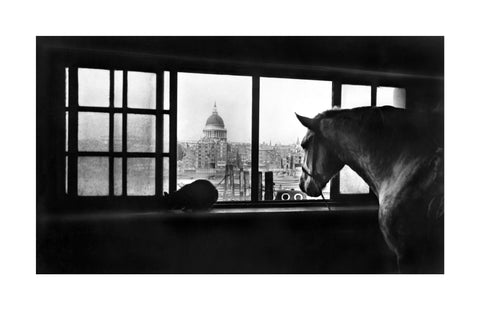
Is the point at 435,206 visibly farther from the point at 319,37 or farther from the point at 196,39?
the point at 196,39

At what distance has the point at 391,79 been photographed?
7.22ft

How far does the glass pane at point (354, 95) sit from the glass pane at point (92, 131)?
1.38 metres

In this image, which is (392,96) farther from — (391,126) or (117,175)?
(117,175)

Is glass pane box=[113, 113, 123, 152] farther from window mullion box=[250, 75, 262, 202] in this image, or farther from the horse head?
the horse head

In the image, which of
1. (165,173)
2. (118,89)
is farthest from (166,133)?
(118,89)

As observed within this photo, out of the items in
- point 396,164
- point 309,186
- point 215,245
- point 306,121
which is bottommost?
point 215,245

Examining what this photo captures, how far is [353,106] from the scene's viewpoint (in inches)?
88.7

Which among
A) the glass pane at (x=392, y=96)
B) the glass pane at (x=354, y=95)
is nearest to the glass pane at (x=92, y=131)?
the glass pane at (x=354, y=95)

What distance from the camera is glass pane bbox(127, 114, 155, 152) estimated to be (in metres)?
2.11

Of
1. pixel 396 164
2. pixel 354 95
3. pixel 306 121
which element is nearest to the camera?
pixel 396 164

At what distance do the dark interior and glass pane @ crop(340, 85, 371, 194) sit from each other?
0.07 meters

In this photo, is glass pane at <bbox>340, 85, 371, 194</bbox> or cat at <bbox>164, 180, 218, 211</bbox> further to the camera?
glass pane at <bbox>340, 85, 371, 194</bbox>

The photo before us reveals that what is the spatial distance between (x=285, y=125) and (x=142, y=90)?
836mm

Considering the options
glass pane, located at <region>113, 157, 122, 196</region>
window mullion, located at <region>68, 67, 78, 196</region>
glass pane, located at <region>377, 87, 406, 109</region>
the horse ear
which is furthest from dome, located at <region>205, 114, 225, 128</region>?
glass pane, located at <region>377, 87, 406, 109</region>
